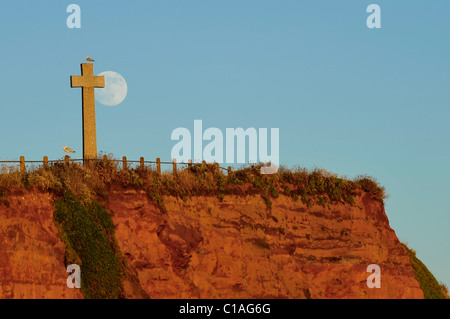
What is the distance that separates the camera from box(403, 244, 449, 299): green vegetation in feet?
160

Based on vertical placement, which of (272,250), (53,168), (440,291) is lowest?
(440,291)

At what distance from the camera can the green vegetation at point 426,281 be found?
160 feet

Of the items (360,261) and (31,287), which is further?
(360,261)

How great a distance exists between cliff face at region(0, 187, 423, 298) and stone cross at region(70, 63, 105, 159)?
3.30 m

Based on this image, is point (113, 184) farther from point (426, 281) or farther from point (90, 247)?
point (426, 281)

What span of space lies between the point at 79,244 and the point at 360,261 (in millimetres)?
16415

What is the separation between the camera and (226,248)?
42594mm

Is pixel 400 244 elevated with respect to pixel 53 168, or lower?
lower

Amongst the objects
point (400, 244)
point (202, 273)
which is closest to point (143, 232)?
point (202, 273)

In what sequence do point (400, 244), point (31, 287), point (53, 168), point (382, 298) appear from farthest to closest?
1. point (400, 244)
2. point (382, 298)
3. point (53, 168)
4. point (31, 287)

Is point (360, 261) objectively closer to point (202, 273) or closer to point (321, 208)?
point (321, 208)

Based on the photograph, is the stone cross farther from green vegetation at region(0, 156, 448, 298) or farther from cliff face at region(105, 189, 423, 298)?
cliff face at region(105, 189, 423, 298)

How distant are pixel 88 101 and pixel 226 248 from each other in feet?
32.7
